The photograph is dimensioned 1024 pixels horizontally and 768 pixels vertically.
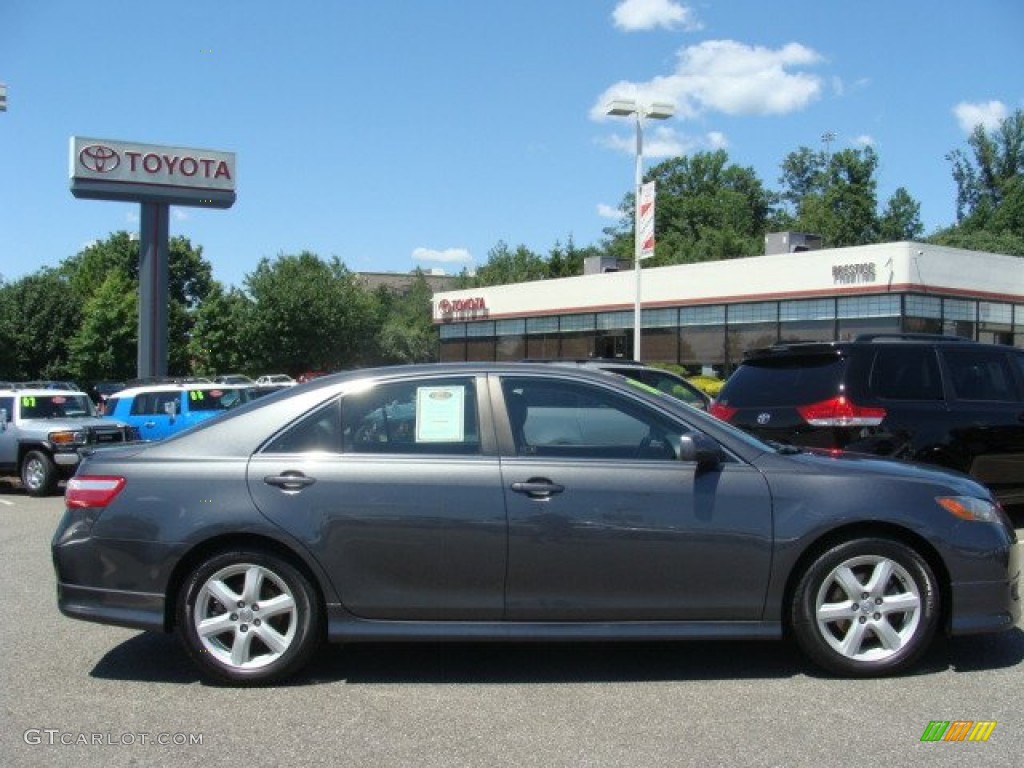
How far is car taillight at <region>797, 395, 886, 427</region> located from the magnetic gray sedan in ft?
9.80

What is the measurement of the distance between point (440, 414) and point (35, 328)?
58229mm

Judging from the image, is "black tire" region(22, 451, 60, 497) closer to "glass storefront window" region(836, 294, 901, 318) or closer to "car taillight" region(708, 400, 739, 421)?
"car taillight" region(708, 400, 739, 421)

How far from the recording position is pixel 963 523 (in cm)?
485

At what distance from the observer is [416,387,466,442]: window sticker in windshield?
4910 mm

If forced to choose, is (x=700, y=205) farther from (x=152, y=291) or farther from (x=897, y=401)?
(x=897, y=401)

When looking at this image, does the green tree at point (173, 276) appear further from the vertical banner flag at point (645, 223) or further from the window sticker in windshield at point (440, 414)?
the window sticker in windshield at point (440, 414)

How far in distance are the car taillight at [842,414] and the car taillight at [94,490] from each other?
546 centimetres

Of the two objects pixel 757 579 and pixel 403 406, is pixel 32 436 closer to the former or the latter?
pixel 403 406


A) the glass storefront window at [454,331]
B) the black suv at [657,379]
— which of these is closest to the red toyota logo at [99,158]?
the glass storefront window at [454,331]

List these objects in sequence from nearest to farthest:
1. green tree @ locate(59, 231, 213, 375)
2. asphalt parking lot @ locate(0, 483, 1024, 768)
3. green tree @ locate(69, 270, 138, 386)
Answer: asphalt parking lot @ locate(0, 483, 1024, 768) < green tree @ locate(69, 270, 138, 386) < green tree @ locate(59, 231, 213, 375)

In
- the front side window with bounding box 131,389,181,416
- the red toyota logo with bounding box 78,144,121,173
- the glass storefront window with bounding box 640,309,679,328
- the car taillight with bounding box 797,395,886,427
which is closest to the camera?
the car taillight with bounding box 797,395,886,427

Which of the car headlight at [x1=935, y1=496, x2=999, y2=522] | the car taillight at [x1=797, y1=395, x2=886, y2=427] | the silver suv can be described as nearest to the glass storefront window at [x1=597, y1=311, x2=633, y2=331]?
the silver suv

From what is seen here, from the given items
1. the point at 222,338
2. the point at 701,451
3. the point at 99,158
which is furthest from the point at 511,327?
the point at 701,451

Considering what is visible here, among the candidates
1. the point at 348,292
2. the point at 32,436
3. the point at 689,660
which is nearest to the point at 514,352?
the point at 348,292
